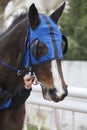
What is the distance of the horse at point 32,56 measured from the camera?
362cm

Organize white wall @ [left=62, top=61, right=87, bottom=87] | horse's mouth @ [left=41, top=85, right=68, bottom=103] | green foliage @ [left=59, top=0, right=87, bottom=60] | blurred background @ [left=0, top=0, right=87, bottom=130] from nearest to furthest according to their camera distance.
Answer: horse's mouth @ [left=41, top=85, right=68, bottom=103] → blurred background @ [left=0, top=0, right=87, bottom=130] → white wall @ [left=62, top=61, right=87, bottom=87] → green foliage @ [left=59, top=0, right=87, bottom=60]

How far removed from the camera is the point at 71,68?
41.1ft

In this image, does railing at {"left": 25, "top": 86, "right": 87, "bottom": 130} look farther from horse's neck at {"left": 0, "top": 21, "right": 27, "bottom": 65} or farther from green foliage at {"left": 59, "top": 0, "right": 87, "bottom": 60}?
green foliage at {"left": 59, "top": 0, "right": 87, "bottom": 60}

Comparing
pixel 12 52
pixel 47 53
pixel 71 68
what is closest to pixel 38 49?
pixel 47 53

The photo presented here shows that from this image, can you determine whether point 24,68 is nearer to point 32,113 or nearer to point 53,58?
point 53,58

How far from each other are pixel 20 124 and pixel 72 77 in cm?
825

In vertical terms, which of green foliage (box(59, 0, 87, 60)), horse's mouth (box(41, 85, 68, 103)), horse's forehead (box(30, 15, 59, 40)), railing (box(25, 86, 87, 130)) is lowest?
green foliage (box(59, 0, 87, 60))

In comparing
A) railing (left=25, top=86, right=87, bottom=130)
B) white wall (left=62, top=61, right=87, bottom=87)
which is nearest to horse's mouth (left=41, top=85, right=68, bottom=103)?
railing (left=25, top=86, right=87, bottom=130)

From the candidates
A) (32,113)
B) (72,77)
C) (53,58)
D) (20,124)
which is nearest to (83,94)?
(20,124)

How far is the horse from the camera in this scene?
11.9 feet

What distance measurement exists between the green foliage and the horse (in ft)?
43.8

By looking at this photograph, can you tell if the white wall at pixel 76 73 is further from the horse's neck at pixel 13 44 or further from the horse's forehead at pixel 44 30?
the horse's forehead at pixel 44 30

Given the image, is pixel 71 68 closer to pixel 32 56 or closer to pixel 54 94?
pixel 32 56

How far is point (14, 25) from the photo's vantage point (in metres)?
4.18
